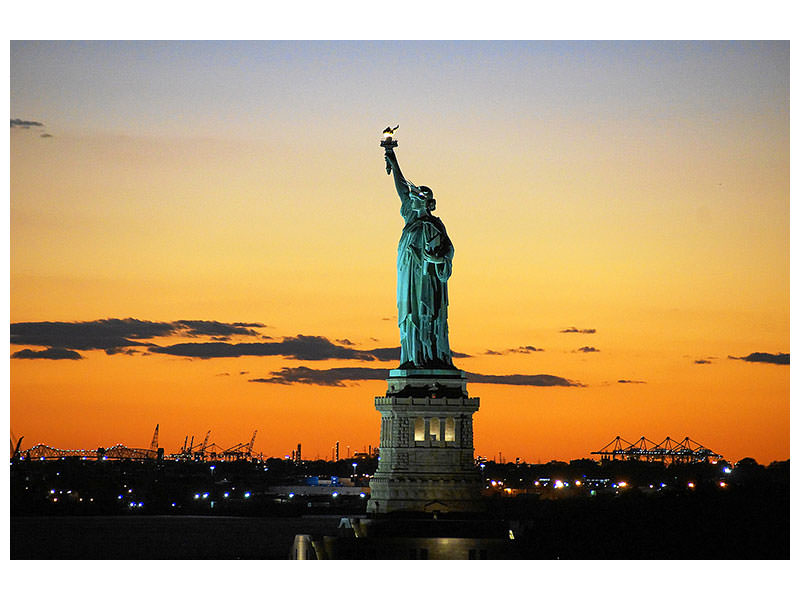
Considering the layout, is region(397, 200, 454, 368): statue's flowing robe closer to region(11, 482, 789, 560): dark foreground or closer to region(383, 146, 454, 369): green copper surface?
region(383, 146, 454, 369): green copper surface

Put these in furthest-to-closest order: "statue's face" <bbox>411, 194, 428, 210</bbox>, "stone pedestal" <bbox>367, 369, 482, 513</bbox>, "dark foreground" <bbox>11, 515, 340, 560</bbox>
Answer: "dark foreground" <bbox>11, 515, 340, 560</bbox> < "statue's face" <bbox>411, 194, 428, 210</bbox> < "stone pedestal" <bbox>367, 369, 482, 513</bbox>

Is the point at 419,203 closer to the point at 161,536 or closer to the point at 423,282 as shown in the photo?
the point at 423,282

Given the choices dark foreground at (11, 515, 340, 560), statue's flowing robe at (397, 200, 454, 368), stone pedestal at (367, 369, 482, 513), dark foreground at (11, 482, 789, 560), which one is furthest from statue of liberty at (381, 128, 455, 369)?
dark foreground at (11, 515, 340, 560)

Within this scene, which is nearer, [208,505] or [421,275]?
[421,275]

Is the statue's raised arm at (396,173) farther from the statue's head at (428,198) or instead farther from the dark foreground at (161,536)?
the dark foreground at (161,536)

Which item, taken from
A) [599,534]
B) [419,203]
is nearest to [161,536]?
[419,203]

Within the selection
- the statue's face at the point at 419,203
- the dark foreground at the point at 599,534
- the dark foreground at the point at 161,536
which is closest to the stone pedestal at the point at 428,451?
the dark foreground at the point at 599,534
